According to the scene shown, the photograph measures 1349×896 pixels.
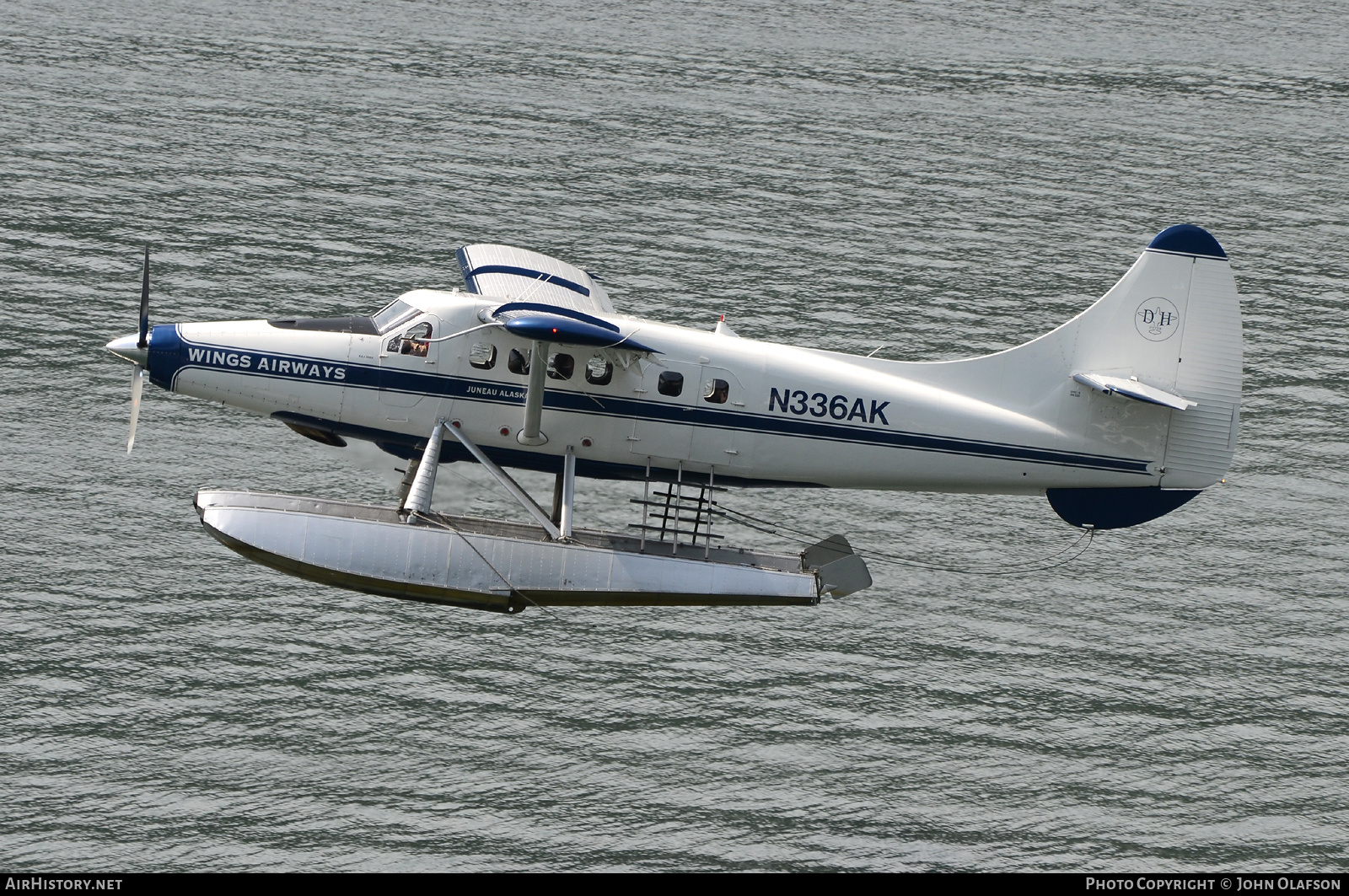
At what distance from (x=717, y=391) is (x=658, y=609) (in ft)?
11.9

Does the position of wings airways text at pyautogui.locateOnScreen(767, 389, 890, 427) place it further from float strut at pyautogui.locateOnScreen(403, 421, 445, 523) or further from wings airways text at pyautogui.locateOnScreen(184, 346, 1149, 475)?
float strut at pyautogui.locateOnScreen(403, 421, 445, 523)

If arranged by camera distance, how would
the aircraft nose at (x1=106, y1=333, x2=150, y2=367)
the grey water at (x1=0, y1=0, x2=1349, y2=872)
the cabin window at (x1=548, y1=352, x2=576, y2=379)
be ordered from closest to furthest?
the grey water at (x1=0, y1=0, x2=1349, y2=872), the cabin window at (x1=548, y1=352, x2=576, y2=379), the aircraft nose at (x1=106, y1=333, x2=150, y2=367)

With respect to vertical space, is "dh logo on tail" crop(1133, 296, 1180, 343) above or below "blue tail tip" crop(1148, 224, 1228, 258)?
below

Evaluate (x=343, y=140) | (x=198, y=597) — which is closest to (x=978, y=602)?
(x=198, y=597)

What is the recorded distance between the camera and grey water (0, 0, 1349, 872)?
20312 mm

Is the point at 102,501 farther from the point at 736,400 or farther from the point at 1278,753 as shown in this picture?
the point at 1278,753

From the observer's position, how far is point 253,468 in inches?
1113

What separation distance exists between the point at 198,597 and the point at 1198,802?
1509 centimetres

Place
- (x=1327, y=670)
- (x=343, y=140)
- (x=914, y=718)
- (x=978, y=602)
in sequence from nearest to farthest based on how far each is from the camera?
(x=914, y=718) → (x=1327, y=670) → (x=978, y=602) → (x=343, y=140)

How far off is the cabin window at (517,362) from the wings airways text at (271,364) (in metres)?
2.63

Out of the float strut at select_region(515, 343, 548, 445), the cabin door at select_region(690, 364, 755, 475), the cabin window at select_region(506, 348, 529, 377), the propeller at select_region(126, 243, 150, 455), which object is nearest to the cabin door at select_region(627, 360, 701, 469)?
the cabin door at select_region(690, 364, 755, 475)

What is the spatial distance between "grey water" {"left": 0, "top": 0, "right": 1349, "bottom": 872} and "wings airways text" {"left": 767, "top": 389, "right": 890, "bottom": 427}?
3.04 meters

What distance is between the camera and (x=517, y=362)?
24.4 meters

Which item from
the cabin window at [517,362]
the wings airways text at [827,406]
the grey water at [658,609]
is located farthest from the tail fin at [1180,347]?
the cabin window at [517,362]
